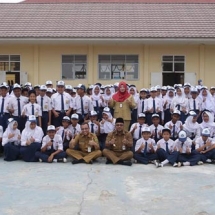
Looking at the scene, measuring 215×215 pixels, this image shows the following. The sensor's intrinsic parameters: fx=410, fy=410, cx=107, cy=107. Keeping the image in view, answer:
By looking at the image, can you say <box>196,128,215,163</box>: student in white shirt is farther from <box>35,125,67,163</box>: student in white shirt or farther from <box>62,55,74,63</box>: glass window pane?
<box>62,55,74,63</box>: glass window pane

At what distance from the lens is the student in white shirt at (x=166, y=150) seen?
25.9ft

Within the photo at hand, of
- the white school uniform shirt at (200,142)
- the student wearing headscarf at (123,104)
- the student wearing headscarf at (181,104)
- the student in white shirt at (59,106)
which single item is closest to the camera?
the white school uniform shirt at (200,142)

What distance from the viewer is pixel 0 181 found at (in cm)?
646

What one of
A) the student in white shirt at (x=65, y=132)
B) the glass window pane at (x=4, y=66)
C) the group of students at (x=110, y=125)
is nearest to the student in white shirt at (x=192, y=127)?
the group of students at (x=110, y=125)

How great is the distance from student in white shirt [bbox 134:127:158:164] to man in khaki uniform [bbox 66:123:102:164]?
77 cm

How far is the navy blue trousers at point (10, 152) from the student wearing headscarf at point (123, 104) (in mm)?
2234

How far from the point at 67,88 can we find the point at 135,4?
1088cm

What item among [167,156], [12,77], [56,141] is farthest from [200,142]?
[12,77]

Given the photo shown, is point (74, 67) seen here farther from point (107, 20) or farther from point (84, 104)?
point (84, 104)

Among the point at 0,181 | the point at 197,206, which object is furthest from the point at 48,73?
the point at 197,206

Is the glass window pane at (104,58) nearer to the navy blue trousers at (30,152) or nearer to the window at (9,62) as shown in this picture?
the window at (9,62)

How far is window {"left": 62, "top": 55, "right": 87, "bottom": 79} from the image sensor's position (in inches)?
623

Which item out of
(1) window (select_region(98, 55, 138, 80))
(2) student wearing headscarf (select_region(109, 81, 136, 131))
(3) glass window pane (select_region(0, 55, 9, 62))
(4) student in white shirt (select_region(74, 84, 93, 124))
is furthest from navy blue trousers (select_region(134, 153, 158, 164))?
(3) glass window pane (select_region(0, 55, 9, 62))

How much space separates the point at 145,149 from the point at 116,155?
60 centimetres
